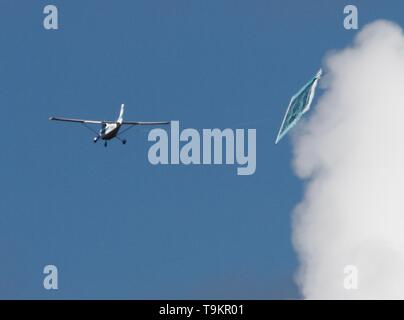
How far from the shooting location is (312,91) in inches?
7096

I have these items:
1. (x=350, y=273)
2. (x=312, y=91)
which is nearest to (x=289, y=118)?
(x=312, y=91)

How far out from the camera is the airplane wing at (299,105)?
180000 mm

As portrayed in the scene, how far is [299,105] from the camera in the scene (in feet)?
604

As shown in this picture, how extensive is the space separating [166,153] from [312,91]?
21.5m

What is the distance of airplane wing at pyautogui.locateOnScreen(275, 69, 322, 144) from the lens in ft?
591
